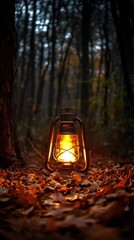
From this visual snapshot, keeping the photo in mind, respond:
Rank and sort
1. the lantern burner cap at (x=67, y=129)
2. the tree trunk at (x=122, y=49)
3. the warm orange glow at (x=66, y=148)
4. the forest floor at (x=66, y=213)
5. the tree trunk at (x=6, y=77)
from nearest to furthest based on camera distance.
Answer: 1. the forest floor at (x=66, y=213)
2. the lantern burner cap at (x=67, y=129)
3. the warm orange glow at (x=66, y=148)
4. the tree trunk at (x=6, y=77)
5. the tree trunk at (x=122, y=49)

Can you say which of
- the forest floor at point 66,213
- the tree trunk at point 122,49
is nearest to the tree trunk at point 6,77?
the forest floor at point 66,213

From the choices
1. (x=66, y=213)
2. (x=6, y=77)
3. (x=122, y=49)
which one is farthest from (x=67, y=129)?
(x=122, y=49)

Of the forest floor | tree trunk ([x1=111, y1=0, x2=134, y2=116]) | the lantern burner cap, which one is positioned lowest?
the forest floor

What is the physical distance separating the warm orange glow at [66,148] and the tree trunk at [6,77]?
2.98 ft

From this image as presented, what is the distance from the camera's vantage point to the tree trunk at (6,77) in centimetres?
427

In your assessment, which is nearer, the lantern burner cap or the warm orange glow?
A: the lantern burner cap

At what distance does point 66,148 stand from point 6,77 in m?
1.55

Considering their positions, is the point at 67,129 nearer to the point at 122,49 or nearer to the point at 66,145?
the point at 66,145

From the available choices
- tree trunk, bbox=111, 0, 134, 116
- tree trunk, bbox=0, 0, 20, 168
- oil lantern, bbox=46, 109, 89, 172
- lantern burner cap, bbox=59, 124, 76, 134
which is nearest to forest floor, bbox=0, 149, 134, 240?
oil lantern, bbox=46, 109, 89, 172

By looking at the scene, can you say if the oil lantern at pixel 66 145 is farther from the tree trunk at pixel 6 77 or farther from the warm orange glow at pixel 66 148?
the tree trunk at pixel 6 77

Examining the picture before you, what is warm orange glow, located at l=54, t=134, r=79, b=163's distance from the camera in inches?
151

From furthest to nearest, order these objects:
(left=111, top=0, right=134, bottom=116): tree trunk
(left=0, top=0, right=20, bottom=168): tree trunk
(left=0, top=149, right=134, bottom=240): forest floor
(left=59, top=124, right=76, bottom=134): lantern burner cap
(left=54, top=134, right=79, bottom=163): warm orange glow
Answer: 1. (left=111, top=0, right=134, bottom=116): tree trunk
2. (left=0, top=0, right=20, bottom=168): tree trunk
3. (left=54, top=134, right=79, bottom=163): warm orange glow
4. (left=59, top=124, right=76, bottom=134): lantern burner cap
5. (left=0, top=149, right=134, bottom=240): forest floor

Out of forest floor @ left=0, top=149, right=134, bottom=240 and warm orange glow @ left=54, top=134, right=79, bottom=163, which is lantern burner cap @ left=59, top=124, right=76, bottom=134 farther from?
forest floor @ left=0, top=149, right=134, bottom=240

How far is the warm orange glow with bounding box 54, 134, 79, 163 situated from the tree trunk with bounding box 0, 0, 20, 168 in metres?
0.91
